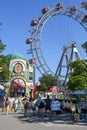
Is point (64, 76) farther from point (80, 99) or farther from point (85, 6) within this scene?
point (85, 6)

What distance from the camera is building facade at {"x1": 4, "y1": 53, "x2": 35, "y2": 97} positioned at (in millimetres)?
82500

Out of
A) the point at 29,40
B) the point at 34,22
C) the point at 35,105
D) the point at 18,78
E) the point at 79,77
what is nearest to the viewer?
the point at 35,105

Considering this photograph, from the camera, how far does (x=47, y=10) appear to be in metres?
72.6

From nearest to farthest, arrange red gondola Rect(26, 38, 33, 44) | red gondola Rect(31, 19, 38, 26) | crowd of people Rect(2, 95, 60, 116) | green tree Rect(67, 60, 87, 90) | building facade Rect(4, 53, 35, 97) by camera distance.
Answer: crowd of people Rect(2, 95, 60, 116) < green tree Rect(67, 60, 87, 90) < red gondola Rect(31, 19, 38, 26) < red gondola Rect(26, 38, 33, 44) < building facade Rect(4, 53, 35, 97)

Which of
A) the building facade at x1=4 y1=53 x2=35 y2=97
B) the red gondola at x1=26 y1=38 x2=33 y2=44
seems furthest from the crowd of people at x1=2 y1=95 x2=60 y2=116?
the building facade at x1=4 y1=53 x2=35 y2=97

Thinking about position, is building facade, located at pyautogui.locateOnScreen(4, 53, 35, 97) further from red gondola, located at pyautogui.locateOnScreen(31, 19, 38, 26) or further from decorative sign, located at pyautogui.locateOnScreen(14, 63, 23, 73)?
red gondola, located at pyautogui.locateOnScreen(31, 19, 38, 26)

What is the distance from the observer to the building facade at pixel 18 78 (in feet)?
271

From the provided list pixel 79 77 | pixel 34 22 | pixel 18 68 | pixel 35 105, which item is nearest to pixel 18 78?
pixel 18 68

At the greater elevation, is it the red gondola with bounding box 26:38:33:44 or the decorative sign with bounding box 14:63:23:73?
the red gondola with bounding box 26:38:33:44

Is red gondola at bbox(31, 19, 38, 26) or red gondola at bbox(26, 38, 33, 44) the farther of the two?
red gondola at bbox(26, 38, 33, 44)

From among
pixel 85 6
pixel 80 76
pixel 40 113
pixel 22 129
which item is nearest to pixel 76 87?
pixel 80 76

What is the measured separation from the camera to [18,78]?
8244 centimetres

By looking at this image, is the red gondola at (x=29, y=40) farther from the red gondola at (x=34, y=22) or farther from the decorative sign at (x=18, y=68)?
the decorative sign at (x=18, y=68)

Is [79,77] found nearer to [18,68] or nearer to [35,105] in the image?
[35,105]
